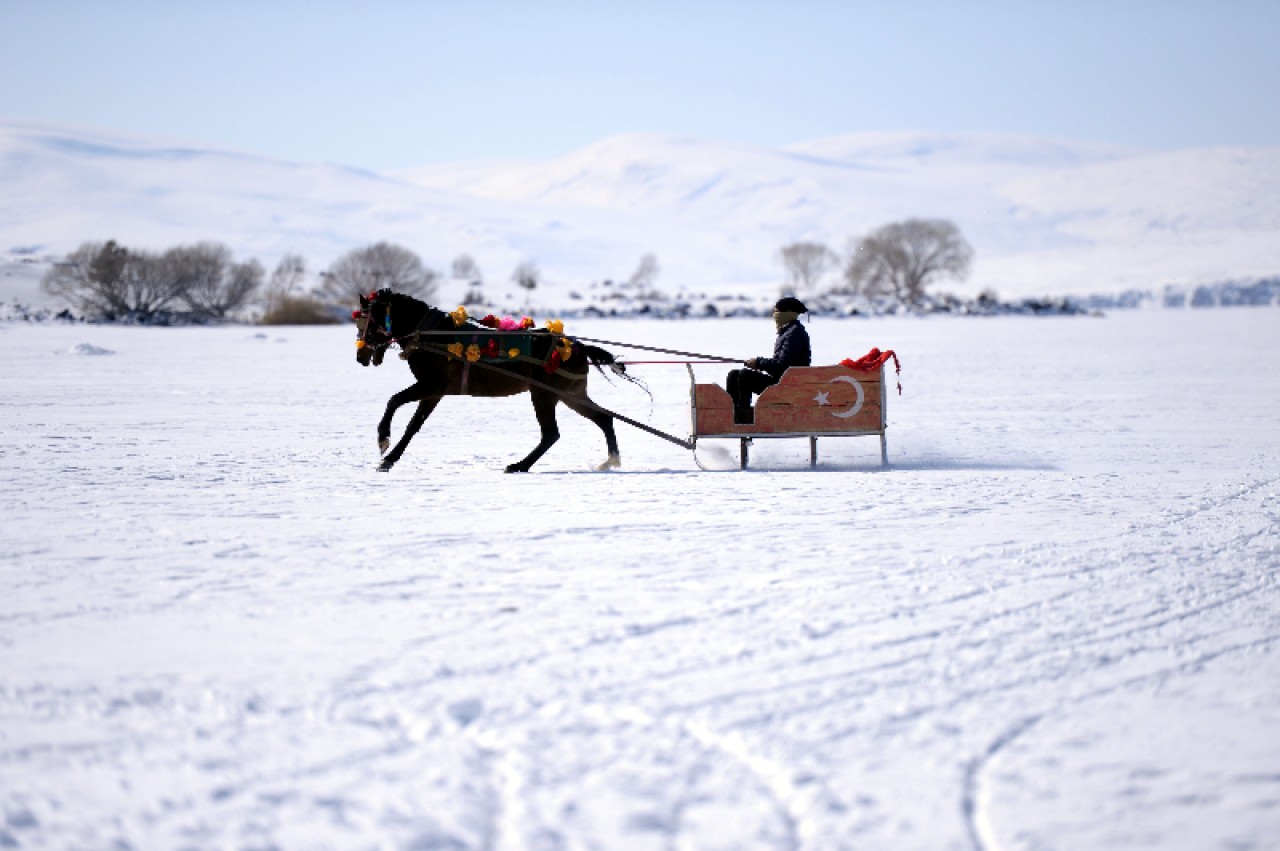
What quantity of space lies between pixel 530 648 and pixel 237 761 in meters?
1.33

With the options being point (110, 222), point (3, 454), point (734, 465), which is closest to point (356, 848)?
point (734, 465)

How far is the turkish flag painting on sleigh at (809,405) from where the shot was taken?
10.0 meters

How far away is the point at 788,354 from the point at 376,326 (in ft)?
9.47

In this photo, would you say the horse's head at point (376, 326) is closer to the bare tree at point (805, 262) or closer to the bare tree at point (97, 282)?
the bare tree at point (97, 282)

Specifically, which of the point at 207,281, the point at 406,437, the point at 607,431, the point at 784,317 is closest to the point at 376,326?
the point at 406,437

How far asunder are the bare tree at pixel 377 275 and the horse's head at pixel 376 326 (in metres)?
61.7

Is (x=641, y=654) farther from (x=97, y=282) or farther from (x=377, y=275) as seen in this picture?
(x=377, y=275)

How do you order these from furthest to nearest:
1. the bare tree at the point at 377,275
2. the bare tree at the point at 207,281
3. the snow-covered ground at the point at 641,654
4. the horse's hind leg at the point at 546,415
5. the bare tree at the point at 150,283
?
the bare tree at the point at 377,275
the bare tree at the point at 207,281
the bare tree at the point at 150,283
the horse's hind leg at the point at 546,415
the snow-covered ground at the point at 641,654

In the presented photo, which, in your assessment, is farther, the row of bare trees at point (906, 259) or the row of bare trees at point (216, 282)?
the row of bare trees at point (906, 259)

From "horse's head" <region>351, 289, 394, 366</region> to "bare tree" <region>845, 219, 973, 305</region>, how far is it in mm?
94216

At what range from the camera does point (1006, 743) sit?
13.4ft

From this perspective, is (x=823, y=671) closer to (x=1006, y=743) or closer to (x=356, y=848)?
(x=1006, y=743)

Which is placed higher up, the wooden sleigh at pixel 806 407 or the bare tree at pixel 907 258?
the bare tree at pixel 907 258

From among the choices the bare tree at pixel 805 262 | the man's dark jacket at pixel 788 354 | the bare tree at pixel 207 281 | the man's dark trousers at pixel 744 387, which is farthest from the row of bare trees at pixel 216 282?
the man's dark trousers at pixel 744 387
